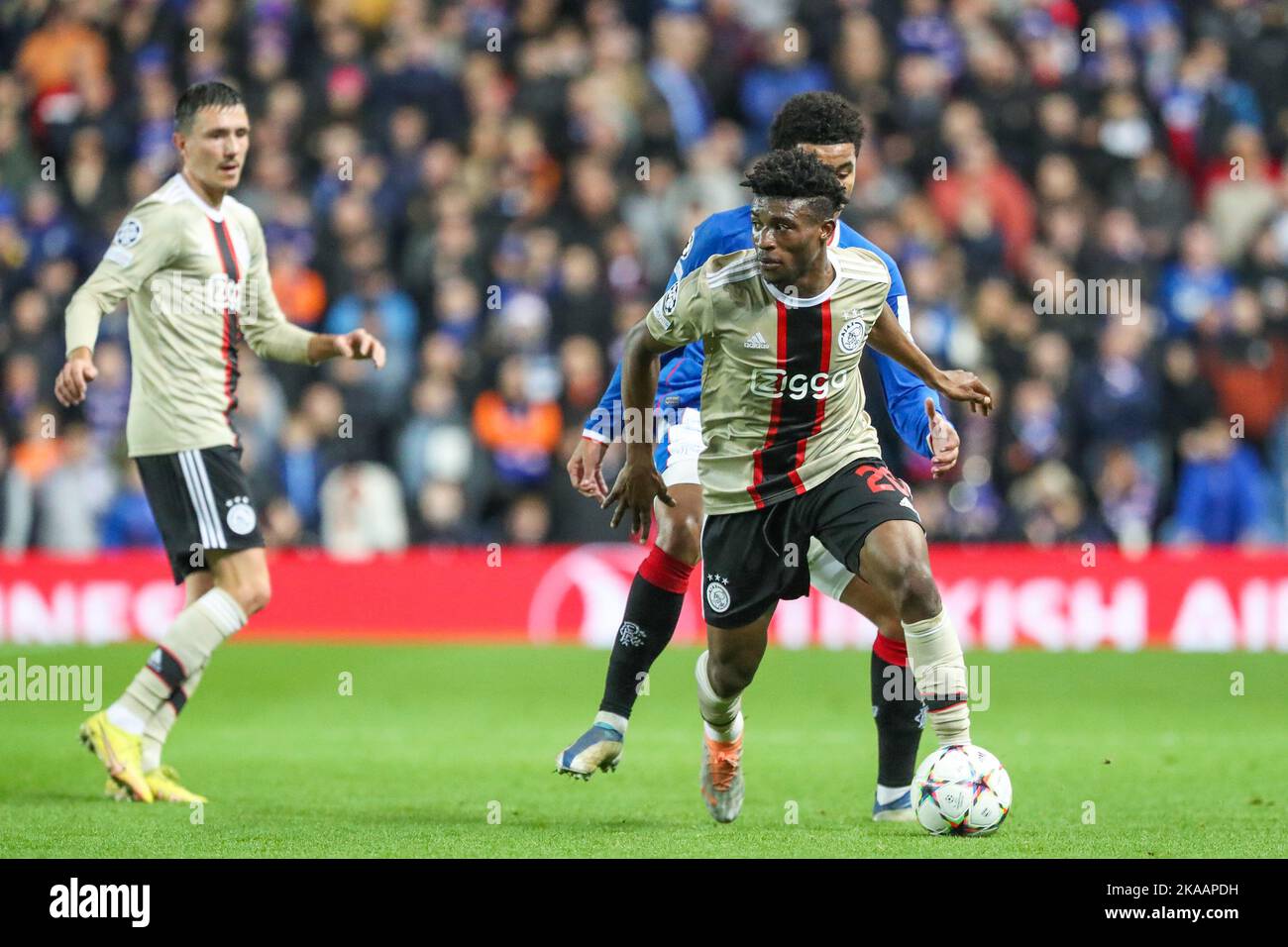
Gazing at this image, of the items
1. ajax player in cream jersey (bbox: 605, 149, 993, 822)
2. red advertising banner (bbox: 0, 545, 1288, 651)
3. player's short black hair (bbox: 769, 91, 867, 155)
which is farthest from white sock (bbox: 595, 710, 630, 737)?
red advertising banner (bbox: 0, 545, 1288, 651)

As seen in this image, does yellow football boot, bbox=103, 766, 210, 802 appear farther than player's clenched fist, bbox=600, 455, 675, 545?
Yes

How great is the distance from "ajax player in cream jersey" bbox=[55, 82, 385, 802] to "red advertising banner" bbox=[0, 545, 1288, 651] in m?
5.69

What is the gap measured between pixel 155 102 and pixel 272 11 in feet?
5.32

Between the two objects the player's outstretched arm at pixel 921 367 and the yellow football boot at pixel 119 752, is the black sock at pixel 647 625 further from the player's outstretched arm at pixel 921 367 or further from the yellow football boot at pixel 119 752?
the yellow football boot at pixel 119 752

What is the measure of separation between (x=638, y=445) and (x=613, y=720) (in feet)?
3.99

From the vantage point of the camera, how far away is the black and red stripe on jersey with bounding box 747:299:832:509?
20.9 ft

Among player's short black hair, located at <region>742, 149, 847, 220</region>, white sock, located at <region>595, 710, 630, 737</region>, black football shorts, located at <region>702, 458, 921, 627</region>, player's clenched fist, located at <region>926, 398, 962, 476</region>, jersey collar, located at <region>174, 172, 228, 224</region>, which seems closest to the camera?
player's short black hair, located at <region>742, 149, 847, 220</region>

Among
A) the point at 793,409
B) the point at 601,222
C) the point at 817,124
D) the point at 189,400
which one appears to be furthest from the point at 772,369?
the point at 601,222

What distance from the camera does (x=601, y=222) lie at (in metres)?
15.3

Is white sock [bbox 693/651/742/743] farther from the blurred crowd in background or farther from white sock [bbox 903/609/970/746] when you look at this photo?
the blurred crowd in background

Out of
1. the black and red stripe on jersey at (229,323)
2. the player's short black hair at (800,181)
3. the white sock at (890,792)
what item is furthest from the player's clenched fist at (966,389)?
the black and red stripe on jersey at (229,323)

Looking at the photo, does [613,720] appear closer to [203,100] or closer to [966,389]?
[966,389]

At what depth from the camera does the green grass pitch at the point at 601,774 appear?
6.25 meters

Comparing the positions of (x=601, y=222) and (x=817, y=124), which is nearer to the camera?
(x=817, y=124)
